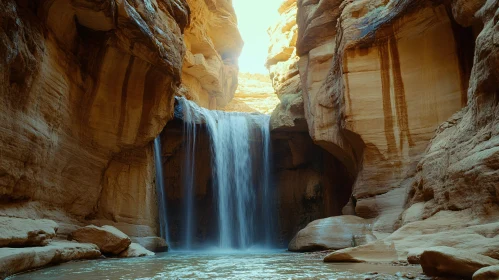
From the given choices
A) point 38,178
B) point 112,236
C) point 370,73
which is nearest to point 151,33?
point 38,178

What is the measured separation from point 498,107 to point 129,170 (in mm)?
11118

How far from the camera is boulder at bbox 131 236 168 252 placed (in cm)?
1255

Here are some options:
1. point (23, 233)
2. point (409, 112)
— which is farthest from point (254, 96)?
point (23, 233)

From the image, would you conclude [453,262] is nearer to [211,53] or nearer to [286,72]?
[286,72]

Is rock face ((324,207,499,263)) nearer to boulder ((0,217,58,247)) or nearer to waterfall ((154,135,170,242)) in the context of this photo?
boulder ((0,217,58,247))

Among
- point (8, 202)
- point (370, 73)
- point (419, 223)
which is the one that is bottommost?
point (419, 223)

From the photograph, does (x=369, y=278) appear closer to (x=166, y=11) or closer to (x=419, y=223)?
(x=419, y=223)

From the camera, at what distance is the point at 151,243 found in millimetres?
12852

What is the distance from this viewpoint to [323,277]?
4.75m

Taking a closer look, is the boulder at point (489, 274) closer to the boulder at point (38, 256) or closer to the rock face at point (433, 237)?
the rock face at point (433, 237)

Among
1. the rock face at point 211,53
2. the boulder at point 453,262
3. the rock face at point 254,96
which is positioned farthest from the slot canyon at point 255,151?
the rock face at point 254,96

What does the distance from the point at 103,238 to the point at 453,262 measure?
7931mm

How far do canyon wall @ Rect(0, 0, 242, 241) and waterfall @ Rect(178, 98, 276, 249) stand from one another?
354 cm

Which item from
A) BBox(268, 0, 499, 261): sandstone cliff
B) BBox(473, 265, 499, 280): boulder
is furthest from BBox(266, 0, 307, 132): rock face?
BBox(473, 265, 499, 280): boulder
